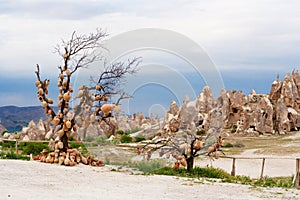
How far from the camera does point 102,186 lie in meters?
10.2

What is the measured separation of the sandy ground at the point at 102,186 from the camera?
9273 mm

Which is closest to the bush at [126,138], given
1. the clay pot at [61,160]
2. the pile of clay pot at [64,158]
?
the pile of clay pot at [64,158]

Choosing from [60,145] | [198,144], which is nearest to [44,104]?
[60,145]

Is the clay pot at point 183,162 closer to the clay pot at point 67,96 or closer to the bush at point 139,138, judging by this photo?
the bush at point 139,138

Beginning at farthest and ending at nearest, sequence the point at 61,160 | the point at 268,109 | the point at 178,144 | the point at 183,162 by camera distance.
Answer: the point at 268,109, the point at 178,144, the point at 183,162, the point at 61,160

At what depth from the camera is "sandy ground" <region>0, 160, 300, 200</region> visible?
9.27 metres

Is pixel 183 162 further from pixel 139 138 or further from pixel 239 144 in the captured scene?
pixel 239 144

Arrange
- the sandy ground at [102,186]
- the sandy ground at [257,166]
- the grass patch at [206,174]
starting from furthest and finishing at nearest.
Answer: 1. the sandy ground at [257,166]
2. the grass patch at [206,174]
3. the sandy ground at [102,186]

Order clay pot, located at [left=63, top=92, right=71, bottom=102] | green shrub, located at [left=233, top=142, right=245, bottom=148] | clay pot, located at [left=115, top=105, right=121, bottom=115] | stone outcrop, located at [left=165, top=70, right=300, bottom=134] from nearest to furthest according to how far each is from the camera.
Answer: clay pot, located at [left=115, top=105, right=121, bottom=115] < clay pot, located at [left=63, top=92, right=71, bottom=102] < green shrub, located at [left=233, top=142, right=245, bottom=148] < stone outcrop, located at [left=165, top=70, right=300, bottom=134]

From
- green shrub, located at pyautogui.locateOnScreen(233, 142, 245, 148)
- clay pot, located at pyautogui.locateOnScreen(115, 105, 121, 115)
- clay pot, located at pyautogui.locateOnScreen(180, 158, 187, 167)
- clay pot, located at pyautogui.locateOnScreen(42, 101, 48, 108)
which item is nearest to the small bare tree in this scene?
clay pot, located at pyautogui.locateOnScreen(180, 158, 187, 167)

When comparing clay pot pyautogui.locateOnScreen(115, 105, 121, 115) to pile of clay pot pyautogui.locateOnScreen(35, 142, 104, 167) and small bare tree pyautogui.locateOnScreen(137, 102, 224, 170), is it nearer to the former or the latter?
small bare tree pyautogui.locateOnScreen(137, 102, 224, 170)

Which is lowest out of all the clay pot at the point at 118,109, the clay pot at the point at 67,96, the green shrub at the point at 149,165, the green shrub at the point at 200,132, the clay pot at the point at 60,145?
the green shrub at the point at 149,165

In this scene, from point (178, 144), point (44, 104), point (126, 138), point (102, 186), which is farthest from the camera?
point (126, 138)

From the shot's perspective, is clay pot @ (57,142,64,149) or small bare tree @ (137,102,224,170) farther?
small bare tree @ (137,102,224,170)
